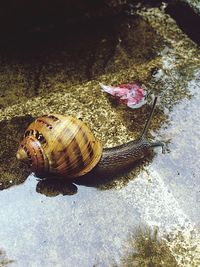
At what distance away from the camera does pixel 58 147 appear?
2.62 metres

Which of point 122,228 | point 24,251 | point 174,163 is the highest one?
point 174,163

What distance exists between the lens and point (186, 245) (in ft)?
8.11

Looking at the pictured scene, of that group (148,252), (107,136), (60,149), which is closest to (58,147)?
(60,149)

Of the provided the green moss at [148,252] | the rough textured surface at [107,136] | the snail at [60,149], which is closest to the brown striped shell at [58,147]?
the snail at [60,149]

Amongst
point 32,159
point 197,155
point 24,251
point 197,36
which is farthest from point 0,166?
point 197,36

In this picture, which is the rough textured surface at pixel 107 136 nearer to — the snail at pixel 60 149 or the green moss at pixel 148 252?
the green moss at pixel 148 252

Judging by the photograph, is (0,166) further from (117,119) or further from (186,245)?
(186,245)

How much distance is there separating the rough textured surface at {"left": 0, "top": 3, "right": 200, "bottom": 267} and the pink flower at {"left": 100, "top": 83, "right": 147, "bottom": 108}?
0.06 meters

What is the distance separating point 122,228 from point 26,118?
1.09 metres

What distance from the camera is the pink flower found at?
3207mm

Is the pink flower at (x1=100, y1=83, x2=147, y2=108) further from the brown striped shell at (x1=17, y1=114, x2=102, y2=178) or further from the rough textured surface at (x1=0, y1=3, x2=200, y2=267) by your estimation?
the brown striped shell at (x1=17, y1=114, x2=102, y2=178)

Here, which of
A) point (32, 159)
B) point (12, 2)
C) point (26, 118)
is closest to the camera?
point (32, 159)

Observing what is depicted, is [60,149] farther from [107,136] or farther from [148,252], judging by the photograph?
[148,252]

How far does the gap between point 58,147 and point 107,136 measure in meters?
0.48
